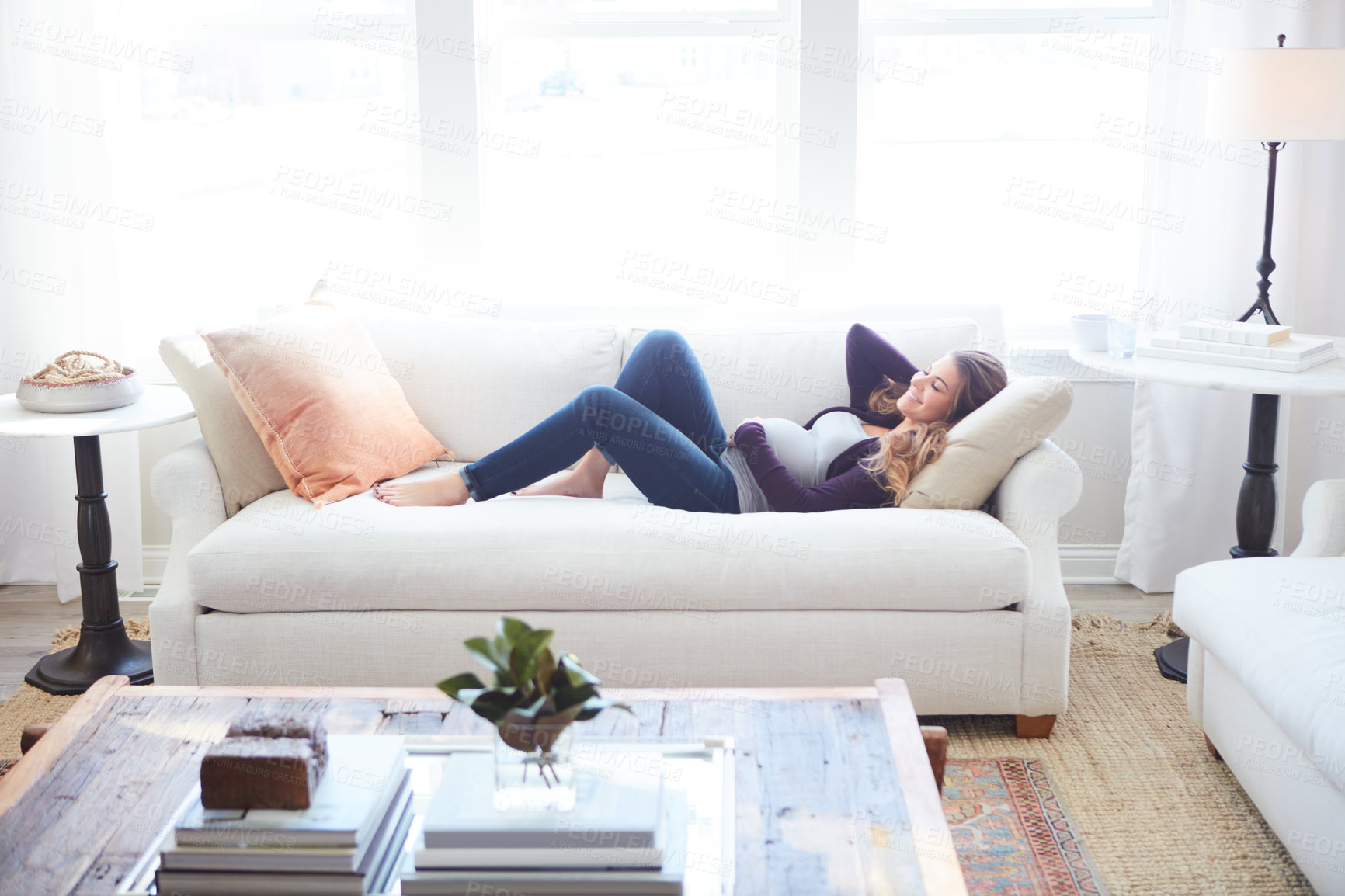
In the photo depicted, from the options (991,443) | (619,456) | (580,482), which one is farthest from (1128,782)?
(580,482)

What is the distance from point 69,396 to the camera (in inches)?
104

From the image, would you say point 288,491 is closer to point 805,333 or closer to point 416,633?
point 416,633

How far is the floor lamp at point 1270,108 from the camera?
261 cm

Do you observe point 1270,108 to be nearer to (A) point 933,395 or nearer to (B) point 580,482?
(A) point 933,395

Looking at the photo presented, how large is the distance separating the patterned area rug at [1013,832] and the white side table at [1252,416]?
726 mm

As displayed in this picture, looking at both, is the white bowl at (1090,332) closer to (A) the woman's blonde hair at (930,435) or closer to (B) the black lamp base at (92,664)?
(A) the woman's blonde hair at (930,435)

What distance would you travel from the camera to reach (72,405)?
265 centimetres

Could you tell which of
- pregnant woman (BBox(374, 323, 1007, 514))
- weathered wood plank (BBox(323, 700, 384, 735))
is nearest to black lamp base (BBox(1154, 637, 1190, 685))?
pregnant woman (BBox(374, 323, 1007, 514))

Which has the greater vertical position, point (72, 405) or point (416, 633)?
point (72, 405)

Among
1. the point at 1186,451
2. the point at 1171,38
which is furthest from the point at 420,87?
the point at 1186,451

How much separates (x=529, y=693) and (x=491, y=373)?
5.75 feet

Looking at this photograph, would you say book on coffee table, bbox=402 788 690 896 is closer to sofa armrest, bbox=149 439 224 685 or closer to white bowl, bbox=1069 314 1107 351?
sofa armrest, bbox=149 439 224 685

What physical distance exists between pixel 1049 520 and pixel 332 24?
249cm

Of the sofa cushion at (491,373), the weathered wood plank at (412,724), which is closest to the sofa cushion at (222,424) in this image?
the sofa cushion at (491,373)
